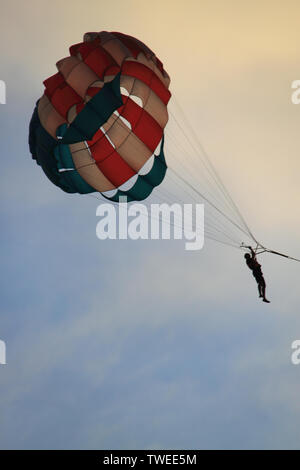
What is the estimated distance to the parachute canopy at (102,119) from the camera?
24812 millimetres

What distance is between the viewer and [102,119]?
24.2 metres

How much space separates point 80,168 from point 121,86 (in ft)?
9.93

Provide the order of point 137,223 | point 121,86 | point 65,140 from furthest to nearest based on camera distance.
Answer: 1. point 137,223
2. point 121,86
3. point 65,140

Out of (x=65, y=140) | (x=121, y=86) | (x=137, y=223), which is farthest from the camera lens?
(x=137, y=223)

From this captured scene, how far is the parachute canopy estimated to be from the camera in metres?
24.8

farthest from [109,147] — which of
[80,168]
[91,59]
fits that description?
[91,59]
